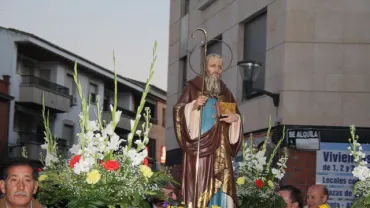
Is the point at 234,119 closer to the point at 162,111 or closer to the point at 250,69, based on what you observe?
the point at 250,69

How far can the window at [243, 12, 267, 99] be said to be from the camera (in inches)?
772

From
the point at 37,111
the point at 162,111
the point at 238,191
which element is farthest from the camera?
the point at 162,111

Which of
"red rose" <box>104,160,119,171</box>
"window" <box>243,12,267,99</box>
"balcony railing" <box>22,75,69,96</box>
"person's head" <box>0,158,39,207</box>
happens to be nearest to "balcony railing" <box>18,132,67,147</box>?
"balcony railing" <box>22,75,69,96</box>

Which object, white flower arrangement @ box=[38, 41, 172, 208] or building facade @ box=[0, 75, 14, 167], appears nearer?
white flower arrangement @ box=[38, 41, 172, 208]

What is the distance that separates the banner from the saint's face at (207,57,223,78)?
24.6 ft

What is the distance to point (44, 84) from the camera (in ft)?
153

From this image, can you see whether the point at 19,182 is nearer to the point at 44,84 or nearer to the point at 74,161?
the point at 74,161

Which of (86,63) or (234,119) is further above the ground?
(86,63)

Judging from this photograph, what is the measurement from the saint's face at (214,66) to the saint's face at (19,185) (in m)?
4.11

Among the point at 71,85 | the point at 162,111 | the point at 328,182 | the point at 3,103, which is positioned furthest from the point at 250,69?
the point at 162,111

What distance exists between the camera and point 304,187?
17.5 meters

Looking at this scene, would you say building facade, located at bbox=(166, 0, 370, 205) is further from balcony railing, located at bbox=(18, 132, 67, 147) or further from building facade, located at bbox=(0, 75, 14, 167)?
balcony railing, located at bbox=(18, 132, 67, 147)

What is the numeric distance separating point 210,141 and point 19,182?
404 cm

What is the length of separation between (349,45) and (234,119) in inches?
329
